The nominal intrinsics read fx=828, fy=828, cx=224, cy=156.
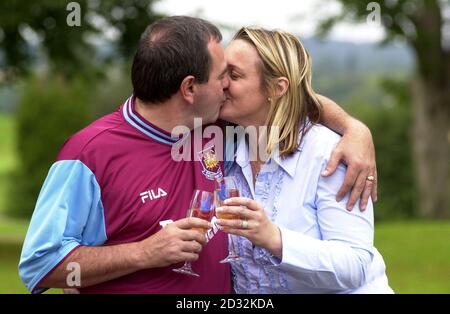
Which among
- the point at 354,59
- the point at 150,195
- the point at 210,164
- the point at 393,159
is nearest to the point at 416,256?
the point at 210,164

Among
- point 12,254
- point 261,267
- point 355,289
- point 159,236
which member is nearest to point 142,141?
point 159,236

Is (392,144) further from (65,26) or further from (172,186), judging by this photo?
(172,186)

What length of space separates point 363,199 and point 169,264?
0.98 m

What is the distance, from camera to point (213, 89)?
413cm

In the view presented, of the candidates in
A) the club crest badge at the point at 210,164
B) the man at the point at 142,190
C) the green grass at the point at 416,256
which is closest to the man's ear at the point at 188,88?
the man at the point at 142,190

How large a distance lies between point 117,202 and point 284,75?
1.04 m

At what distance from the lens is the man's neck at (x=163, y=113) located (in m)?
4.05

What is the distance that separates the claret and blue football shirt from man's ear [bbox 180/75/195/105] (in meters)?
0.22

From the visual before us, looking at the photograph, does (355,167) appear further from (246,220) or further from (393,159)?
(393,159)

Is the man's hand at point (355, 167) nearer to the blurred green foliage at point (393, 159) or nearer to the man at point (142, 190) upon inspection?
the man at point (142, 190)

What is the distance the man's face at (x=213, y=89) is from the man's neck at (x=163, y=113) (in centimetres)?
12

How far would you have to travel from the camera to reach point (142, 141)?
4.00 meters

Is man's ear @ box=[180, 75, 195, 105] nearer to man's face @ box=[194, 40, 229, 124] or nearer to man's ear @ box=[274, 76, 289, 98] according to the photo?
man's face @ box=[194, 40, 229, 124]

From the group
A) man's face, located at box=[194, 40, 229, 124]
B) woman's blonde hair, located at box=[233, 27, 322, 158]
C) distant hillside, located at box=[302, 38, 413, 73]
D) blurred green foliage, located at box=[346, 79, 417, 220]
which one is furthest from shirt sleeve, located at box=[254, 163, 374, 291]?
distant hillside, located at box=[302, 38, 413, 73]
